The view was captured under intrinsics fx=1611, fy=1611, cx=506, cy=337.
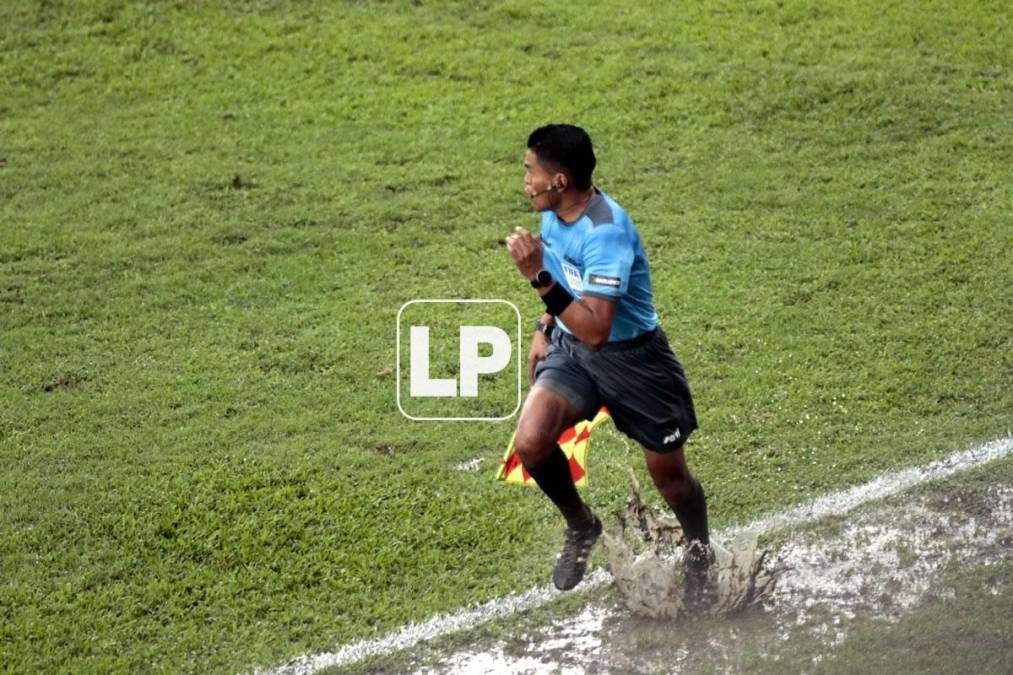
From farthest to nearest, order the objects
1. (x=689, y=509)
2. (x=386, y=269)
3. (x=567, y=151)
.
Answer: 1. (x=386, y=269)
2. (x=689, y=509)
3. (x=567, y=151)

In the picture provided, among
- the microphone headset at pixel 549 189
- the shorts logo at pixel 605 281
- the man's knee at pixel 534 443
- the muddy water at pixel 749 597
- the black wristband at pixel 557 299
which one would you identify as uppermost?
the microphone headset at pixel 549 189

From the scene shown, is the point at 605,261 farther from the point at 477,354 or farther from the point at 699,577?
the point at 477,354

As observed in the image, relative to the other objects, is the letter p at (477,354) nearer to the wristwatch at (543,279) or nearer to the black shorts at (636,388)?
the black shorts at (636,388)

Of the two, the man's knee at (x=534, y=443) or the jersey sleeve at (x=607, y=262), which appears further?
the man's knee at (x=534, y=443)

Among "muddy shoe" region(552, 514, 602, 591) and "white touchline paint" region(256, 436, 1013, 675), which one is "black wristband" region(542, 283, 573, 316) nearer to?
"muddy shoe" region(552, 514, 602, 591)

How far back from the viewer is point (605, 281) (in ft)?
19.6

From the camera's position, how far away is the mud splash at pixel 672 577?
21.0ft

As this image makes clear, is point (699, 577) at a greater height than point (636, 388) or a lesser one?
lesser

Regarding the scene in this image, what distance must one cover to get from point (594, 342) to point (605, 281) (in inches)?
9.3

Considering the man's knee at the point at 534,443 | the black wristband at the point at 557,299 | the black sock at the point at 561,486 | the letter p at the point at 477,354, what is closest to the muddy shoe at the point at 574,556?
the black sock at the point at 561,486

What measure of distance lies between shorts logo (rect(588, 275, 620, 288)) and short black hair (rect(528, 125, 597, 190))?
41 cm

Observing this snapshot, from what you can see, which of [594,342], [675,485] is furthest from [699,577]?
[594,342]

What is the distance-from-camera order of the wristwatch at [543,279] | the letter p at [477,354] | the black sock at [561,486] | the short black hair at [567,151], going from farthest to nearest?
the letter p at [477,354] → the black sock at [561,486] → the short black hair at [567,151] → the wristwatch at [543,279]

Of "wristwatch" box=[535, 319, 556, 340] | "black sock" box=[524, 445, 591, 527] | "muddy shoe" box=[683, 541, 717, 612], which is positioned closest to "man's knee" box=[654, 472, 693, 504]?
"muddy shoe" box=[683, 541, 717, 612]
